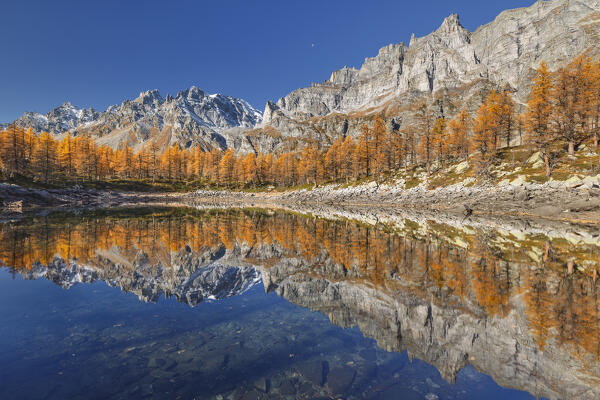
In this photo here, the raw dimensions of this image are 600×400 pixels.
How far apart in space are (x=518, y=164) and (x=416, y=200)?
60.4 feet

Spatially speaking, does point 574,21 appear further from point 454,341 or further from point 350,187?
point 454,341

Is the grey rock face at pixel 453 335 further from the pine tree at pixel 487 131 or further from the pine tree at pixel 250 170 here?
the pine tree at pixel 250 170

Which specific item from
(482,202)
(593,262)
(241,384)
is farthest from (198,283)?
(482,202)

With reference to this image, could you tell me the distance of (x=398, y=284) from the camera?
12875 mm

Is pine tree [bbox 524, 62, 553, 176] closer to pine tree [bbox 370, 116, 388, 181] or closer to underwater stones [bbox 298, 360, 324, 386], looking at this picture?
pine tree [bbox 370, 116, 388, 181]

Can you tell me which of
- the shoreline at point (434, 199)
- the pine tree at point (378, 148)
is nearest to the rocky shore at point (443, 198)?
the shoreline at point (434, 199)

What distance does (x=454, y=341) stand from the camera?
27.4 feet

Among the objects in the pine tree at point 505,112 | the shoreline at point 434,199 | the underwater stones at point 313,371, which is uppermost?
the pine tree at point 505,112


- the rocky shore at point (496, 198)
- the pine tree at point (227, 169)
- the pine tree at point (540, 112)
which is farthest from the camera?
the pine tree at point (227, 169)

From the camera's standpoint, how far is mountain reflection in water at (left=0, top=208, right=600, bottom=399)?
686 cm

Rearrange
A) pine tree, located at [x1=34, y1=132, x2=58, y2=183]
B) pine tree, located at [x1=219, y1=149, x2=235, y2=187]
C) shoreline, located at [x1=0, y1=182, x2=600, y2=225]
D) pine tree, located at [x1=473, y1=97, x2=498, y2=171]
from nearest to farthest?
shoreline, located at [x1=0, y1=182, x2=600, y2=225]
pine tree, located at [x1=473, y1=97, x2=498, y2=171]
pine tree, located at [x1=34, y1=132, x2=58, y2=183]
pine tree, located at [x1=219, y1=149, x2=235, y2=187]

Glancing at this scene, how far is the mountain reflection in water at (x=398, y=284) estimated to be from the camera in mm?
6855

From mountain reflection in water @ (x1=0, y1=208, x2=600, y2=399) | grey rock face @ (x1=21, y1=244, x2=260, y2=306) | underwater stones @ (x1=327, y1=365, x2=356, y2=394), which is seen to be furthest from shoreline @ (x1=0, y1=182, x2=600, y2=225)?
underwater stones @ (x1=327, y1=365, x2=356, y2=394)

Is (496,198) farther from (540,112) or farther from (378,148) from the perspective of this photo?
(378,148)
